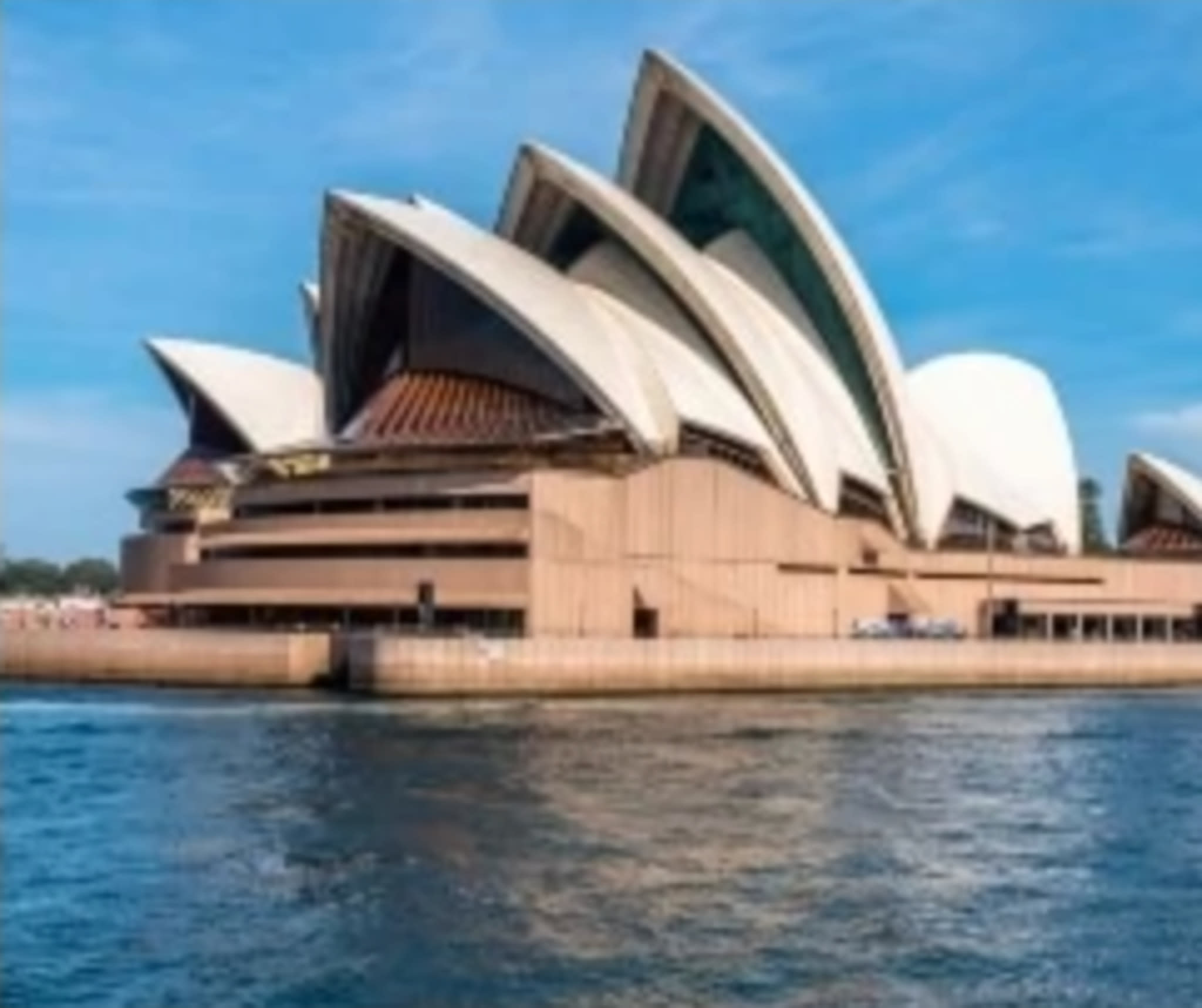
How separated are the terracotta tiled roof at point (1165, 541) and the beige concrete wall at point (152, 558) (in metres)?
37.0

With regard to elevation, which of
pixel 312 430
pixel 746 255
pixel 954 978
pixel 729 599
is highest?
pixel 746 255

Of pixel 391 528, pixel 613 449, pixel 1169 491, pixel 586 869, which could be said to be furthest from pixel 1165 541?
pixel 586 869

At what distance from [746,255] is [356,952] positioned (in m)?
52.6

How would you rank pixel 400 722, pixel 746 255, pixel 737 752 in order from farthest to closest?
1. pixel 746 255
2. pixel 400 722
3. pixel 737 752

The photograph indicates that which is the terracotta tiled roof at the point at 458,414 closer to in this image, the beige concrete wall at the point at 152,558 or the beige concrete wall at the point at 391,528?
the beige concrete wall at the point at 391,528

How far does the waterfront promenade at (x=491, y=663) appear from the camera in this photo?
48.8 meters

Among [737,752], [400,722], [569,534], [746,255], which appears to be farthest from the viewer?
[746,255]

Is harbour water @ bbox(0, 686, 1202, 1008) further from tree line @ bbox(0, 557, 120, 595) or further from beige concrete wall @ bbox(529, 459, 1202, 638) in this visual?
tree line @ bbox(0, 557, 120, 595)

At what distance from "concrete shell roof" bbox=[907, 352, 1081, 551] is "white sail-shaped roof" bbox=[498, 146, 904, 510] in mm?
10182

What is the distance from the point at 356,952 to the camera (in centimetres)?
1656

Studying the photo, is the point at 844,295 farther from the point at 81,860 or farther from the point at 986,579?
the point at 81,860

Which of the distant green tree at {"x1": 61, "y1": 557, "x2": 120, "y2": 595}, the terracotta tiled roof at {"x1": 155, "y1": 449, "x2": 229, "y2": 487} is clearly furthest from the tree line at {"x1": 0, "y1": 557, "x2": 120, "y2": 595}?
the terracotta tiled roof at {"x1": 155, "y1": 449, "x2": 229, "y2": 487}

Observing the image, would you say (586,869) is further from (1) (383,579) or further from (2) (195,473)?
(2) (195,473)

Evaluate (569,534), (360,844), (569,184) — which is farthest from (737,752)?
(569,184)
